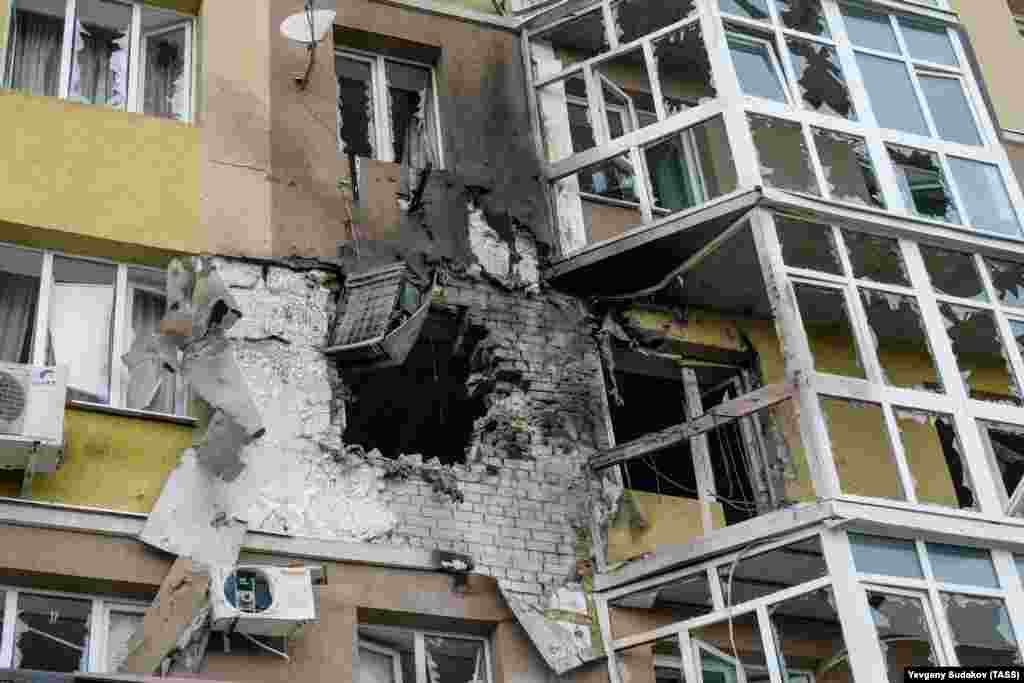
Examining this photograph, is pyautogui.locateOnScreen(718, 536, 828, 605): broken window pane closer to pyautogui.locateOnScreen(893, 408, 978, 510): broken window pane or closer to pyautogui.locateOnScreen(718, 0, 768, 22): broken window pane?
pyautogui.locateOnScreen(893, 408, 978, 510): broken window pane

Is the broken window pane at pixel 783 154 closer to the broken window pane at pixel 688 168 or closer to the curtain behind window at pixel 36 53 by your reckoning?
the broken window pane at pixel 688 168

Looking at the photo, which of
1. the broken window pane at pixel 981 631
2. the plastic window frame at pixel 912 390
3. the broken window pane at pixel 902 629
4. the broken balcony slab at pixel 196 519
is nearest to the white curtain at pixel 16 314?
the broken balcony slab at pixel 196 519

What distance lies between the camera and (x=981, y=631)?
10.6 metres

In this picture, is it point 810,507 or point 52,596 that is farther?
point 810,507

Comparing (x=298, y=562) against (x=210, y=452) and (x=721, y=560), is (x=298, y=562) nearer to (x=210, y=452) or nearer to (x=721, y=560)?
(x=210, y=452)

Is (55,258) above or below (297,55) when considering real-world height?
below

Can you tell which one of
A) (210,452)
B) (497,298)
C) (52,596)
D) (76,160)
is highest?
(76,160)

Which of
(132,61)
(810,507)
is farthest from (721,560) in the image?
(132,61)

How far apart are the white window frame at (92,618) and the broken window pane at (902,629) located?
4.99 m

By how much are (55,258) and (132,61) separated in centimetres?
216

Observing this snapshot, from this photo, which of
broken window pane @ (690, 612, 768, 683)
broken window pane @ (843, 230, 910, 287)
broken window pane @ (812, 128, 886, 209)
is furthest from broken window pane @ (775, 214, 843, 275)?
broken window pane @ (690, 612, 768, 683)

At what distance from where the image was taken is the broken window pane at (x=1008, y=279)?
12828mm

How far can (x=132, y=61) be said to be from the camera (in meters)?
12.5

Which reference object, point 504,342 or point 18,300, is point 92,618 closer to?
point 18,300
